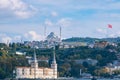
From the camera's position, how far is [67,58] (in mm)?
125625

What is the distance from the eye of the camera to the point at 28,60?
117250 millimetres

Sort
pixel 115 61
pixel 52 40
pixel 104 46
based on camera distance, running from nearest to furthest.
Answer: pixel 115 61 < pixel 104 46 < pixel 52 40

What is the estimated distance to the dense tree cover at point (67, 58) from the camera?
109 m

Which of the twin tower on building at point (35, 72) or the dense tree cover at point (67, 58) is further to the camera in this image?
the dense tree cover at point (67, 58)

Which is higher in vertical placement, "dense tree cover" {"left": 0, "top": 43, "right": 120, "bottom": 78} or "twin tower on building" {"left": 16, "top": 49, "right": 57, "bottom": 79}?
"dense tree cover" {"left": 0, "top": 43, "right": 120, "bottom": 78}

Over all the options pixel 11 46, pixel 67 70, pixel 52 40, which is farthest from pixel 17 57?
pixel 52 40

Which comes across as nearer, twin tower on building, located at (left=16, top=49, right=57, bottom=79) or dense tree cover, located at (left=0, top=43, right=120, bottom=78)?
twin tower on building, located at (left=16, top=49, right=57, bottom=79)

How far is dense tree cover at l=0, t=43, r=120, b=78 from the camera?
109 meters

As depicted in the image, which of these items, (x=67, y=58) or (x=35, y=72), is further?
(x=67, y=58)

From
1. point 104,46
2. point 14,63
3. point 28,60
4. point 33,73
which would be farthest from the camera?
point 104,46

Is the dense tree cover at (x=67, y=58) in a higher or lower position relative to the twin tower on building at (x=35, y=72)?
higher

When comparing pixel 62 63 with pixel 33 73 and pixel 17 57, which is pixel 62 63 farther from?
pixel 33 73

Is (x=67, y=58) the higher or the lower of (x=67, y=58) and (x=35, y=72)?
the higher

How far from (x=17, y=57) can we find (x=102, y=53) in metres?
18.6
